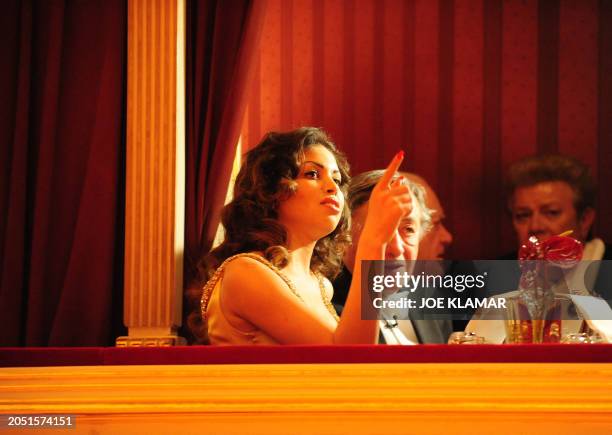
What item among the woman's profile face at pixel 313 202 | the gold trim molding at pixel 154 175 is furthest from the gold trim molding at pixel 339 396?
the gold trim molding at pixel 154 175

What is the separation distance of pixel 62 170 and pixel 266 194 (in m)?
0.84

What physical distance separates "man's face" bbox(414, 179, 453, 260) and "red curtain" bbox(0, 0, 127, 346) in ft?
5.05

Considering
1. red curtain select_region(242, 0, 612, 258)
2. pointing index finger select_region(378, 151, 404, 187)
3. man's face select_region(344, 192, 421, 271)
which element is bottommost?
man's face select_region(344, 192, 421, 271)

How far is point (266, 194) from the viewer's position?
93.2 inches

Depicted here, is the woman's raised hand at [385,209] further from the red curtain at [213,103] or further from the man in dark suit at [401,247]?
the red curtain at [213,103]

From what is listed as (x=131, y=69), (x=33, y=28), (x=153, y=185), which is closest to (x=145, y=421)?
(x=153, y=185)

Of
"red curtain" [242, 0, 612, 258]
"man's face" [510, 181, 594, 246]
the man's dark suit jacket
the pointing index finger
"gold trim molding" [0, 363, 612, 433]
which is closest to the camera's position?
"gold trim molding" [0, 363, 612, 433]

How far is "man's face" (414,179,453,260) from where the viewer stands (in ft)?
13.0

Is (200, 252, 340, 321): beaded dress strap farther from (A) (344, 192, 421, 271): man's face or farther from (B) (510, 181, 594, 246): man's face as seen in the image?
(B) (510, 181, 594, 246): man's face

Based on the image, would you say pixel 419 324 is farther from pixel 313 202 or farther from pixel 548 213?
A: pixel 548 213

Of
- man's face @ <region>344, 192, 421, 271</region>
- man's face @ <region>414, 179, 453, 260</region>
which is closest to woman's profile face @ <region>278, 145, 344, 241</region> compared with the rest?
man's face @ <region>344, 192, 421, 271</region>

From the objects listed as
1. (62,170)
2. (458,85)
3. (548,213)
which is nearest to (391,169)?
(62,170)

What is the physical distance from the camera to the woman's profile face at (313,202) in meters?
2.34

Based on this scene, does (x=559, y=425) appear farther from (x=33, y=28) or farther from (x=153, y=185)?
(x=33, y=28)
